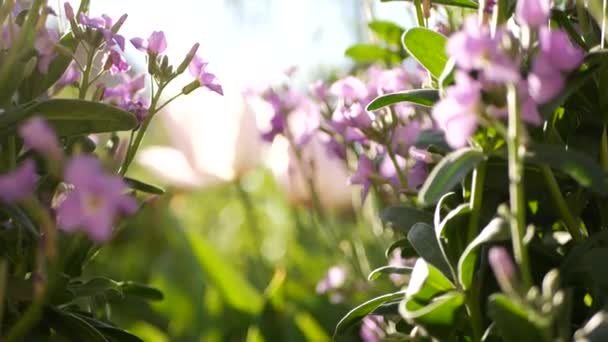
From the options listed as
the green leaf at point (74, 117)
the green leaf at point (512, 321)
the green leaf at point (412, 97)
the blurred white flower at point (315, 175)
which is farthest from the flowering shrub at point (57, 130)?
the blurred white flower at point (315, 175)

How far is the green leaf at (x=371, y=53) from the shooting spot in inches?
36.9

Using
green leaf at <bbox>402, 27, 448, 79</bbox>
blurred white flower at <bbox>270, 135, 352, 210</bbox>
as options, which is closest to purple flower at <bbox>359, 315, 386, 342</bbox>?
green leaf at <bbox>402, 27, 448, 79</bbox>

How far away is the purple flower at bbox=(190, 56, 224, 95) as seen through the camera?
0.54 metres

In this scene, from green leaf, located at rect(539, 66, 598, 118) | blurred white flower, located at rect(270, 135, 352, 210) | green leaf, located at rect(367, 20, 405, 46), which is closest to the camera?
green leaf, located at rect(539, 66, 598, 118)

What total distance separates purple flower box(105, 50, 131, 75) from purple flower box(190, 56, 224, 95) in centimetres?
5

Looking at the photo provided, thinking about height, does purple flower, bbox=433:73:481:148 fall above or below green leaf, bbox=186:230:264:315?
above

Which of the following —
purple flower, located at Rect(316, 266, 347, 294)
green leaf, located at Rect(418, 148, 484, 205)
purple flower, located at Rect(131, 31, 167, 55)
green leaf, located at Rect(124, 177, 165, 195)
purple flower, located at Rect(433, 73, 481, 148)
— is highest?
purple flower, located at Rect(131, 31, 167, 55)

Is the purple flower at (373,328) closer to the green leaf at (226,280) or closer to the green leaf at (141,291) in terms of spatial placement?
the green leaf at (141,291)

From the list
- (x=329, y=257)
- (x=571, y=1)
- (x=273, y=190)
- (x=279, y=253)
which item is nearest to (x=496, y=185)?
(x=571, y=1)

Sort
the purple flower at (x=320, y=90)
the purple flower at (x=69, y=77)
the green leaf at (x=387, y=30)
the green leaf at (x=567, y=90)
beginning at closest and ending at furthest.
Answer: the green leaf at (x=567, y=90), the purple flower at (x=69, y=77), the purple flower at (x=320, y=90), the green leaf at (x=387, y=30)

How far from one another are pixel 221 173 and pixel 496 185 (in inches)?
30.1

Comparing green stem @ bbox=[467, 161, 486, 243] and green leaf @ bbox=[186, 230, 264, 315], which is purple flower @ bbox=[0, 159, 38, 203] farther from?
green leaf @ bbox=[186, 230, 264, 315]

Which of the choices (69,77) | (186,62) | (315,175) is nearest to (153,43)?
(186,62)

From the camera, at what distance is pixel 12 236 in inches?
20.7
